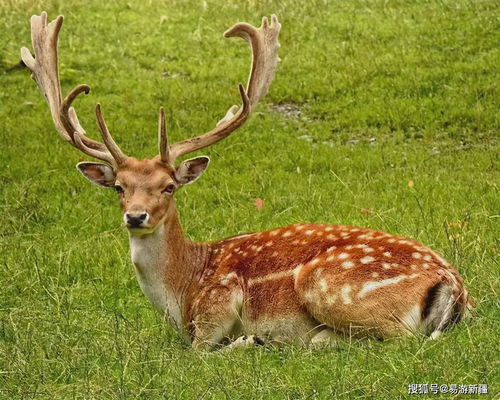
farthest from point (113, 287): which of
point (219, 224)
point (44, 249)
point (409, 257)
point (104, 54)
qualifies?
point (104, 54)

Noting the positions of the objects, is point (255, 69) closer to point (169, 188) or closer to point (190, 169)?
point (190, 169)

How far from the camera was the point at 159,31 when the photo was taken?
17.2m

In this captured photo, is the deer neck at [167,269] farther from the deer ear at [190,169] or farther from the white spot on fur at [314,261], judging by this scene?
the white spot on fur at [314,261]

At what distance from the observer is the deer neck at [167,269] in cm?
754

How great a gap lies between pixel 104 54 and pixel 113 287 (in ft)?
26.7

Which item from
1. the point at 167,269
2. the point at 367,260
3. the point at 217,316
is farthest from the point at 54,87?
the point at 367,260

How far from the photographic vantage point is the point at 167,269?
7.64 m

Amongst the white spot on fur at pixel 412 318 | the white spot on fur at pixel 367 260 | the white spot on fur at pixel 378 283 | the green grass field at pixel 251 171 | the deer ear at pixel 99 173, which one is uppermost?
the deer ear at pixel 99 173

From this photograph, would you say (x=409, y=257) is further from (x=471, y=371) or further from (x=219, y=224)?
(x=219, y=224)

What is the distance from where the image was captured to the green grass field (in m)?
6.46

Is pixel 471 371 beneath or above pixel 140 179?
beneath

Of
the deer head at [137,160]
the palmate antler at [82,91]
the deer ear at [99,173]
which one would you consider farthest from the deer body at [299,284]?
the palmate antler at [82,91]

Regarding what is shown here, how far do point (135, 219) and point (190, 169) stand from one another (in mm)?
772

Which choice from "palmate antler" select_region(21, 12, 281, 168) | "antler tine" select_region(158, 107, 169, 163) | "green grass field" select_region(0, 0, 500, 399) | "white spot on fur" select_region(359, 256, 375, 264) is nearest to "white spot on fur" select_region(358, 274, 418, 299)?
"white spot on fur" select_region(359, 256, 375, 264)
